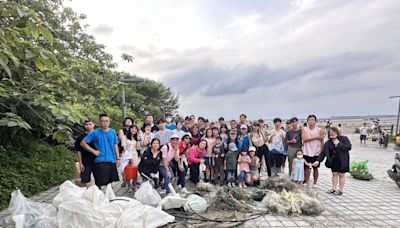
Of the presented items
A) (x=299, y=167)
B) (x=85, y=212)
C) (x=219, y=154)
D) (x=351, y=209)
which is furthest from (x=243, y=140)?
(x=85, y=212)

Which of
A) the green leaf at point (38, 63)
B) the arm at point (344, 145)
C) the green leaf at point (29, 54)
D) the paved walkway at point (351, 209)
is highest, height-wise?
the green leaf at point (29, 54)

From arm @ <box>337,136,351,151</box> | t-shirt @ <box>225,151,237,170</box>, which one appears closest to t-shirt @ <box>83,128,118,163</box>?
t-shirt @ <box>225,151,237,170</box>

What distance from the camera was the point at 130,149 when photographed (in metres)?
5.83

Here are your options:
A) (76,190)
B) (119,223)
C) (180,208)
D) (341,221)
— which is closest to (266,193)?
(341,221)

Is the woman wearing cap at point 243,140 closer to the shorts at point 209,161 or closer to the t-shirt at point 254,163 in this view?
the t-shirt at point 254,163

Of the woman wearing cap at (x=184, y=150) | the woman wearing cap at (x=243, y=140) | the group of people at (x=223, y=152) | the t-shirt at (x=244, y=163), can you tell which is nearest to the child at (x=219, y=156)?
the group of people at (x=223, y=152)

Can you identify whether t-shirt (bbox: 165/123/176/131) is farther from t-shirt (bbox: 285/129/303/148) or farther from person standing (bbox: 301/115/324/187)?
person standing (bbox: 301/115/324/187)

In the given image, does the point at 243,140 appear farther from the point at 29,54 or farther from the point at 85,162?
the point at 29,54

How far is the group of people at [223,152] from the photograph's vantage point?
550 cm

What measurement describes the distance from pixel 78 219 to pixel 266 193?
3.49m

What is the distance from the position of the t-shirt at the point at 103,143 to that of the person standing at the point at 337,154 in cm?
439

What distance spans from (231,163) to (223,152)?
1.12 feet

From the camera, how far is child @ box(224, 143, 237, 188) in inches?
246

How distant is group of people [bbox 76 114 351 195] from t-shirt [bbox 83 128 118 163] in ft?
0.09
